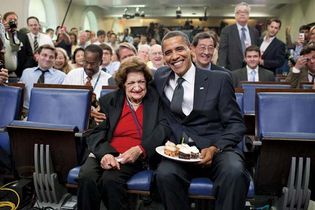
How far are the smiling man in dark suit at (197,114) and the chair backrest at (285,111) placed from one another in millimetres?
306

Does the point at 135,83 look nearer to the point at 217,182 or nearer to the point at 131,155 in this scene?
the point at 131,155

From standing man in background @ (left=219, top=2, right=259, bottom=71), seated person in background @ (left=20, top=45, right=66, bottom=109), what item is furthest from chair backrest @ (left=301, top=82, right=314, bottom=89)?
seated person in background @ (left=20, top=45, right=66, bottom=109)

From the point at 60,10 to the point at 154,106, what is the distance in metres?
9.92

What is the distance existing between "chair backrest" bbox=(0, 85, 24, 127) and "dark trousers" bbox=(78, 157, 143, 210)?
40.5 inches

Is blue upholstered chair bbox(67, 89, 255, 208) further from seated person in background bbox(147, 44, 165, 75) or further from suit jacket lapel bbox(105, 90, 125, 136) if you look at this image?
seated person in background bbox(147, 44, 165, 75)

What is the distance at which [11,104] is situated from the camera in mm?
2725

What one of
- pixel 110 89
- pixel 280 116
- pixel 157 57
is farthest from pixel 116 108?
pixel 157 57

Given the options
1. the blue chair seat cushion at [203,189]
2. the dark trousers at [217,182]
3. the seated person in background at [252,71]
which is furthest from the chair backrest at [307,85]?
the blue chair seat cushion at [203,189]

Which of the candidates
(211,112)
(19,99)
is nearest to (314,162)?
(211,112)

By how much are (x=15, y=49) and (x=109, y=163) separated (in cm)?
260

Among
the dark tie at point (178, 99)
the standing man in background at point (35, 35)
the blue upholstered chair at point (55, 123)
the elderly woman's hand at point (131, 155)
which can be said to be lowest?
the elderly woman's hand at point (131, 155)

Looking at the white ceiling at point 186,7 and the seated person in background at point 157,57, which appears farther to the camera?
the white ceiling at point 186,7

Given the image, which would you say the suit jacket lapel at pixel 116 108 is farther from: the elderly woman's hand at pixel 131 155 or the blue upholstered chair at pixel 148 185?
the blue upholstered chair at pixel 148 185

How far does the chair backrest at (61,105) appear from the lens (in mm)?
2555
